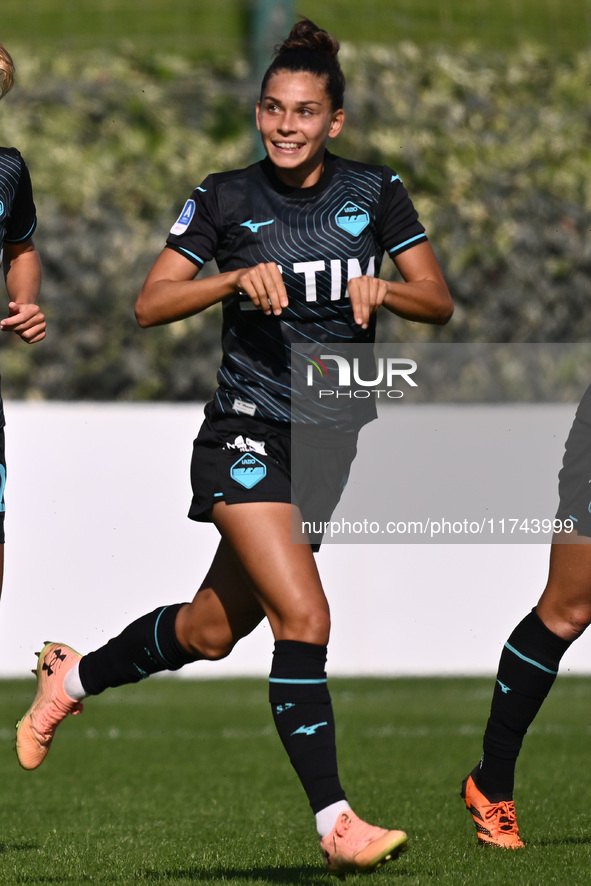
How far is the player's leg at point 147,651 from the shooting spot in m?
4.29

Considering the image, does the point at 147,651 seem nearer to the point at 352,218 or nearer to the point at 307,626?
the point at 307,626

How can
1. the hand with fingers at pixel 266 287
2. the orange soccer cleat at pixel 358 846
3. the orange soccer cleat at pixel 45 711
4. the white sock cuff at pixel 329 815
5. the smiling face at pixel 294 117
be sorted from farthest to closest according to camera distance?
the orange soccer cleat at pixel 45 711 → the smiling face at pixel 294 117 → the hand with fingers at pixel 266 287 → the white sock cuff at pixel 329 815 → the orange soccer cleat at pixel 358 846

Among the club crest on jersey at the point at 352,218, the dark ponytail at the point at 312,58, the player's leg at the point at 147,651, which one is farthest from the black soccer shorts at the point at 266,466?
the dark ponytail at the point at 312,58

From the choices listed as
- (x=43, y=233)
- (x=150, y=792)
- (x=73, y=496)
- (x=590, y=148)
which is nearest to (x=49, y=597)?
(x=73, y=496)

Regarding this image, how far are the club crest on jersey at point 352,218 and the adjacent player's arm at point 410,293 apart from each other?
153 mm

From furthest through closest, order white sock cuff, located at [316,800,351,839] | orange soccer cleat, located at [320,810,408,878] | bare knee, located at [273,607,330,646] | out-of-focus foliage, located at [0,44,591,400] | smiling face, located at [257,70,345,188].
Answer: out-of-focus foliage, located at [0,44,591,400]
smiling face, located at [257,70,345,188]
bare knee, located at [273,607,330,646]
white sock cuff, located at [316,800,351,839]
orange soccer cleat, located at [320,810,408,878]

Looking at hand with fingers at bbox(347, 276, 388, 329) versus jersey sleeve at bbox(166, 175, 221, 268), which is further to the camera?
jersey sleeve at bbox(166, 175, 221, 268)

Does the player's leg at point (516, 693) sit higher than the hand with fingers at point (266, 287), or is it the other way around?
the hand with fingers at point (266, 287)

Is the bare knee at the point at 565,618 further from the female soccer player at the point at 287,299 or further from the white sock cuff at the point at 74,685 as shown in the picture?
the white sock cuff at the point at 74,685

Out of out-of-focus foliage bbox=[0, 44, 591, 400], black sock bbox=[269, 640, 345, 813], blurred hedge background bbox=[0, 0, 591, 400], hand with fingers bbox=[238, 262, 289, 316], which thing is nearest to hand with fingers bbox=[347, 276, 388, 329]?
hand with fingers bbox=[238, 262, 289, 316]

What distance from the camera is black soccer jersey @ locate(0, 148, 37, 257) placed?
4109mm

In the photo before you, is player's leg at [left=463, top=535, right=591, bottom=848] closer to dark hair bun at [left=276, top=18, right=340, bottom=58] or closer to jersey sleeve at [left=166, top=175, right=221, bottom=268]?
jersey sleeve at [left=166, top=175, right=221, bottom=268]

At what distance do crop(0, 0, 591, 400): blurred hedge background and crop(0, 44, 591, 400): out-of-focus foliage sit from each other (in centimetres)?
2

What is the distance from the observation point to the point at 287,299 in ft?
12.5
